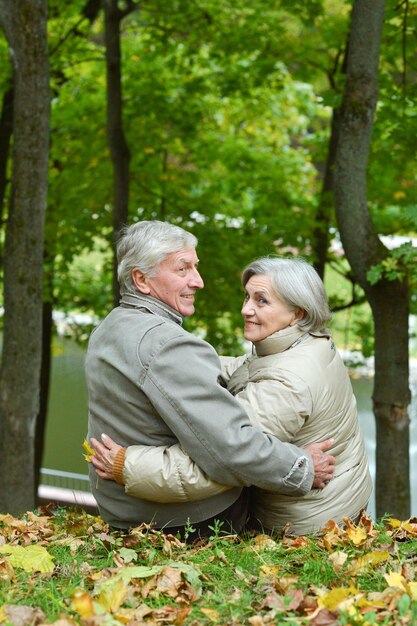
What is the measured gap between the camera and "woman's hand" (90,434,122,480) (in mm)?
3889

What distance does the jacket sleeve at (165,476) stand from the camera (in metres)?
3.74

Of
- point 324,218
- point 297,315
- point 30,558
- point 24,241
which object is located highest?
point 324,218

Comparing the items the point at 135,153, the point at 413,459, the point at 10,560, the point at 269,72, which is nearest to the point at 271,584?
the point at 10,560

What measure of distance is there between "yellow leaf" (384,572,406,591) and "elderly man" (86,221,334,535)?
66 centimetres

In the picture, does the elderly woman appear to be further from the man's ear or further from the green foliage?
the green foliage

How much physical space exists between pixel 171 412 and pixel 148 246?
2.44ft

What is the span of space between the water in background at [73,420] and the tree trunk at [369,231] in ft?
31.5

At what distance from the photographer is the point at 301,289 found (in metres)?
4.16

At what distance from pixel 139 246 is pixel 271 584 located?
4.93 ft

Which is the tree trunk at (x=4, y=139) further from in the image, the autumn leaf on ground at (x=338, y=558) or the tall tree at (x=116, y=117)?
the autumn leaf on ground at (x=338, y=558)

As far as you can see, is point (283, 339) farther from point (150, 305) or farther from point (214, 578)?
point (214, 578)

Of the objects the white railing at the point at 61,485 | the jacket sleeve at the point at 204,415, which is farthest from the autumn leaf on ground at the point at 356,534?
the white railing at the point at 61,485

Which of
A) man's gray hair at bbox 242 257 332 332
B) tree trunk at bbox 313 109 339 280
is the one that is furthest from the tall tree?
man's gray hair at bbox 242 257 332 332

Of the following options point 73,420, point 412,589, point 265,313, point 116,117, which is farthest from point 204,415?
point 73,420
